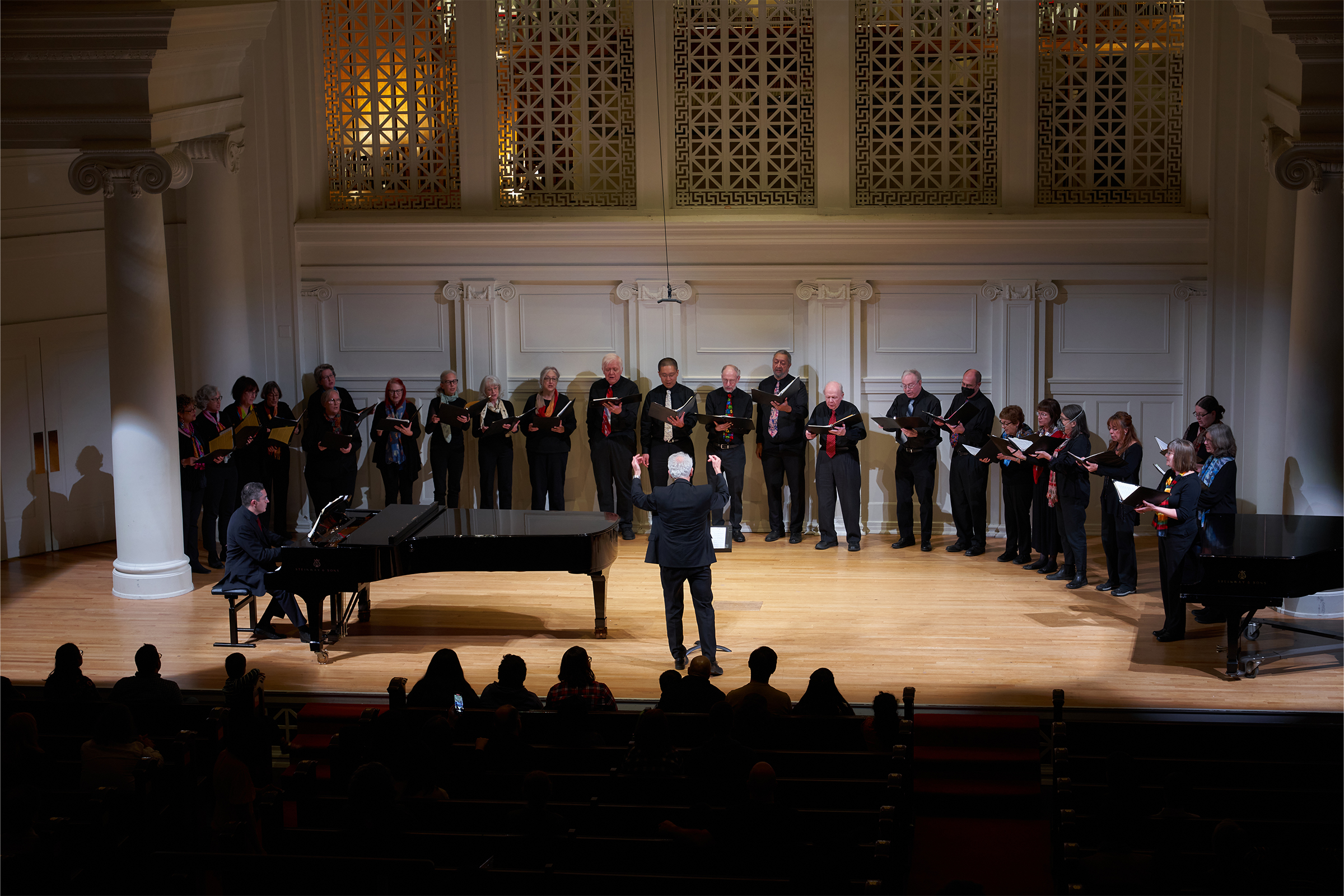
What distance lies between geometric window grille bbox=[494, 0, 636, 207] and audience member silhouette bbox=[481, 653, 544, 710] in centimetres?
681

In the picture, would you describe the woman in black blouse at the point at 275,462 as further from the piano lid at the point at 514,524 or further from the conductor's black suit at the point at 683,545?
the conductor's black suit at the point at 683,545

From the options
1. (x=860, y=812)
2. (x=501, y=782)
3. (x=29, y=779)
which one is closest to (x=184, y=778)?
(x=29, y=779)

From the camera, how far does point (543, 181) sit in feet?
39.5

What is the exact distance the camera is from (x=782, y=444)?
11.3m

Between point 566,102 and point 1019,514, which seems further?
point 566,102

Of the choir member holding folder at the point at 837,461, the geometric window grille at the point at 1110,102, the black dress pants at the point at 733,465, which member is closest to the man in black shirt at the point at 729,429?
the black dress pants at the point at 733,465

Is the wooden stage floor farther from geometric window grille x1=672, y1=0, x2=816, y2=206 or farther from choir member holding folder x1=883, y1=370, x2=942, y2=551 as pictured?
geometric window grille x1=672, y1=0, x2=816, y2=206

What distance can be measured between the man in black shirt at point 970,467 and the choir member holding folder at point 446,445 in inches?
165

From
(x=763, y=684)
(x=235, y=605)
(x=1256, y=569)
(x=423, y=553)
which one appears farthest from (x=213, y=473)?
(x=1256, y=569)

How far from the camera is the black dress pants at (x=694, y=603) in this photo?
7855mm

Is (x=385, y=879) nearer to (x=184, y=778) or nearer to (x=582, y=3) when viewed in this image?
(x=184, y=778)

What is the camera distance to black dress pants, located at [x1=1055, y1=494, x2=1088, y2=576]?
31.4 ft

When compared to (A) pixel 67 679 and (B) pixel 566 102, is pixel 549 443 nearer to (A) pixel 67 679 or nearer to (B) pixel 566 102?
(B) pixel 566 102

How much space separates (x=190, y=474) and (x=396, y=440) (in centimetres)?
174
